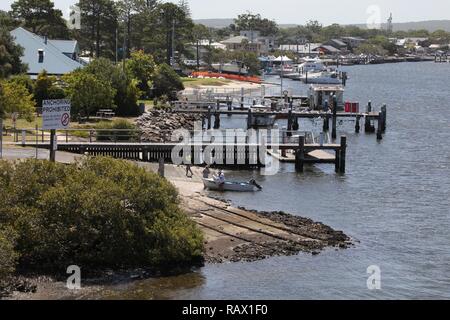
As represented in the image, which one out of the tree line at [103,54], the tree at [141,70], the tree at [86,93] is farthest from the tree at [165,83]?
the tree at [86,93]

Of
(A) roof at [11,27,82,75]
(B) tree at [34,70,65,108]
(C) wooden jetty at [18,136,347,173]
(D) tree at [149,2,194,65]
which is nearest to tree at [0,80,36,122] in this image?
(C) wooden jetty at [18,136,347,173]

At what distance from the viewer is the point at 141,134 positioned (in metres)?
67.7

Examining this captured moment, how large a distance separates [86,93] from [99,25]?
210 feet

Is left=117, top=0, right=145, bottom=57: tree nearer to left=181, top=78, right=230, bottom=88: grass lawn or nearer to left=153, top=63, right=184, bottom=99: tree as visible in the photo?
left=181, top=78, right=230, bottom=88: grass lawn

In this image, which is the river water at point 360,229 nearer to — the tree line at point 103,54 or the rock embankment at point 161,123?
the rock embankment at point 161,123

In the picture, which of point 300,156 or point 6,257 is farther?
point 300,156

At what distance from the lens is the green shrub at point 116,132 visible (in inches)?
2456

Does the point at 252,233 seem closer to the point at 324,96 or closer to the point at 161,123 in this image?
the point at 161,123

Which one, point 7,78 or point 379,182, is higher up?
point 7,78

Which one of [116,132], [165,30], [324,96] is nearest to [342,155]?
[116,132]

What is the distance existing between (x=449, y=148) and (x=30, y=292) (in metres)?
58.3

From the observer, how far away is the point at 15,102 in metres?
64.2
